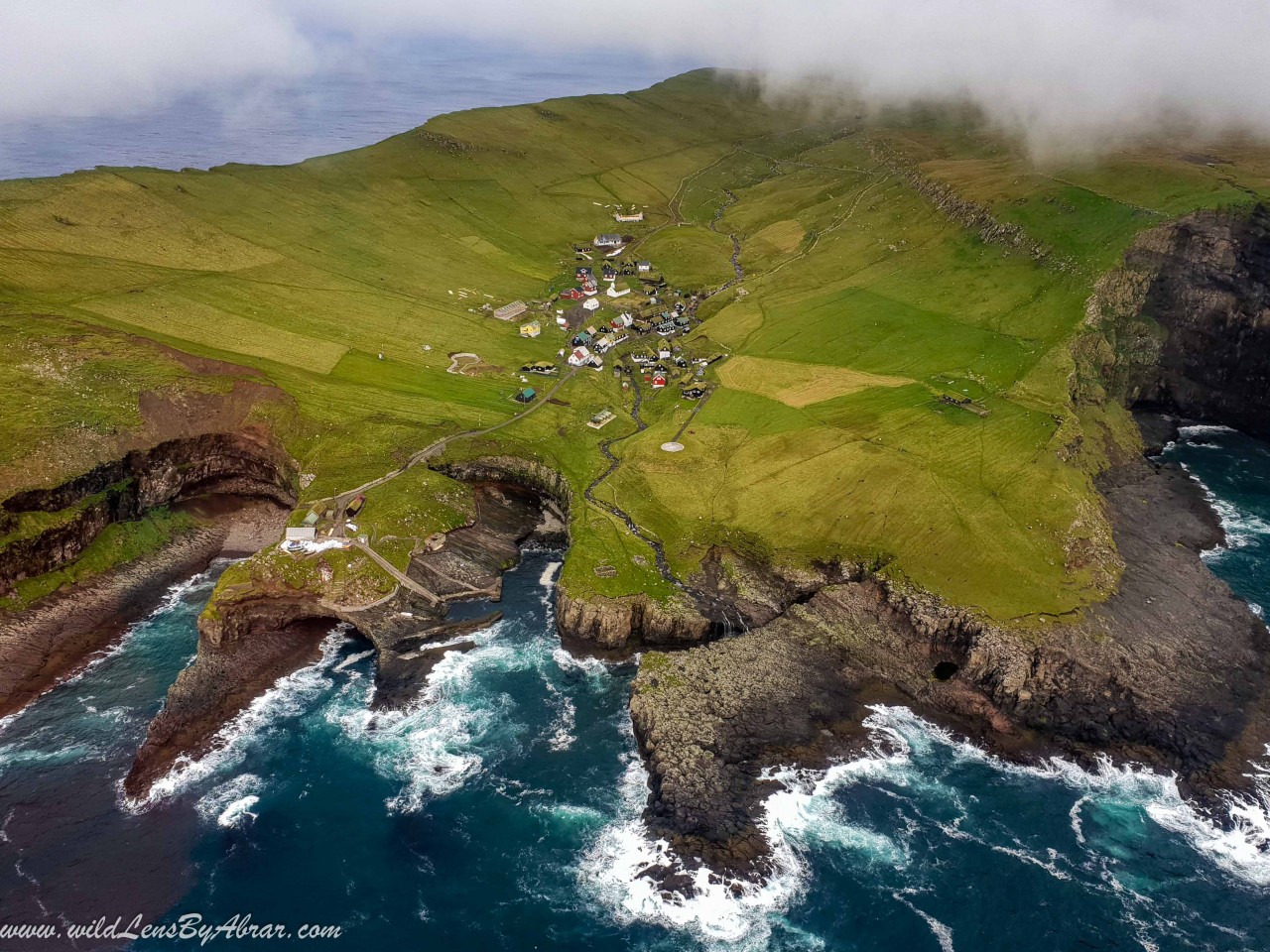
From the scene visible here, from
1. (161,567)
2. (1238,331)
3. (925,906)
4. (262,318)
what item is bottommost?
(925,906)

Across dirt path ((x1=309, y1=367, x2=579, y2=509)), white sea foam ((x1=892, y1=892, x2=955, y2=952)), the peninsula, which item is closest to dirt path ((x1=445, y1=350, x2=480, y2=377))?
the peninsula

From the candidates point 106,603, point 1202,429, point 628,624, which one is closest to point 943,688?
point 628,624

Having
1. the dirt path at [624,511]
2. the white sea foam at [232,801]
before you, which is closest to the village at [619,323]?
the dirt path at [624,511]

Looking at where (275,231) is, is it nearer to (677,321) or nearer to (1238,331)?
(677,321)

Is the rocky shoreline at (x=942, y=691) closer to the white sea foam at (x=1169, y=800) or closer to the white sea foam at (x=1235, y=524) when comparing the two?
the white sea foam at (x=1169, y=800)

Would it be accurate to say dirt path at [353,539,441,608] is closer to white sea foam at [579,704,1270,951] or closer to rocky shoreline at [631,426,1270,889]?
rocky shoreline at [631,426,1270,889]

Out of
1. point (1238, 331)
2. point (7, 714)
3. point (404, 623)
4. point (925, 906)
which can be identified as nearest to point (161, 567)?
point (7, 714)
